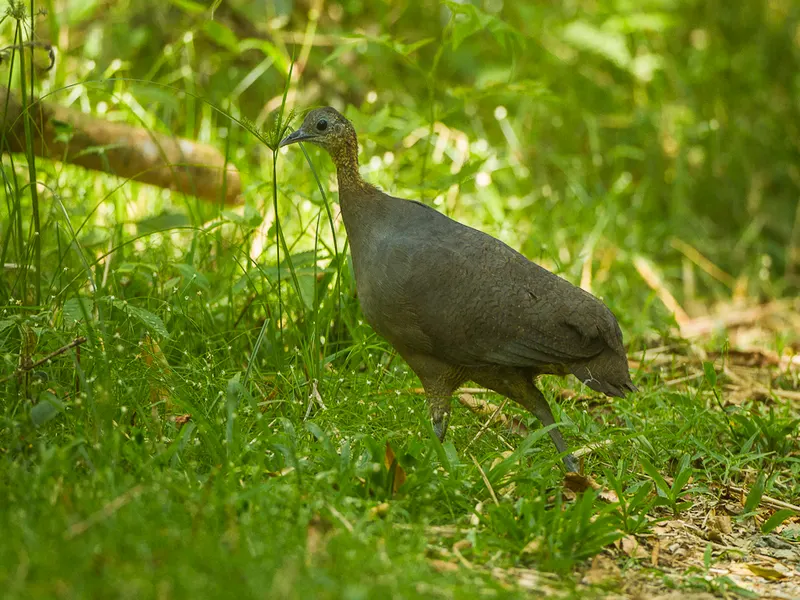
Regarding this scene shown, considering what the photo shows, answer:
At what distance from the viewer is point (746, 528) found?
362cm

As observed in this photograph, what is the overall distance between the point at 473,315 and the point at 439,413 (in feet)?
1.48

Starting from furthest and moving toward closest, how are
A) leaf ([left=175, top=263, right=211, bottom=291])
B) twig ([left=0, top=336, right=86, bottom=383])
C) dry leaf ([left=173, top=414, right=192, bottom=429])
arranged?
1. leaf ([left=175, top=263, right=211, bottom=291])
2. dry leaf ([left=173, top=414, right=192, bottom=429])
3. twig ([left=0, top=336, right=86, bottom=383])

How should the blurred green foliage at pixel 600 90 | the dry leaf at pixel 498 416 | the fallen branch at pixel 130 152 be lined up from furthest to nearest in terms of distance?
the blurred green foliage at pixel 600 90, the fallen branch at pixel 130 152, the dry leaf at pixel 498 416

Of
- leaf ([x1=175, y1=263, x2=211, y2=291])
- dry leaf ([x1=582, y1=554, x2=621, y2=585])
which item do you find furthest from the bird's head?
dry leaf ([x1=582, y1=554, x2=621, y2=585])

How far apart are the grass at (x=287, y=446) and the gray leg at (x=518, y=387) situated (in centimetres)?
12

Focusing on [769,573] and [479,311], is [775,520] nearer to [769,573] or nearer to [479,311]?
[769,573]

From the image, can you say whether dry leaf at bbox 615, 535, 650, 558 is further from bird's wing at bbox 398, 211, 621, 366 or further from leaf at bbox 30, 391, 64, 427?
leaf at bbox 30, 391, 64, 427

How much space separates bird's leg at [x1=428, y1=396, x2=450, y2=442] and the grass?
0.24 feet

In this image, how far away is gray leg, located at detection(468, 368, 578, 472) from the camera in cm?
376

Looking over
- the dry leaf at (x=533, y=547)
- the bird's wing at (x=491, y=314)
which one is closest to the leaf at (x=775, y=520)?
the bird's wing at (x=491, y=314)

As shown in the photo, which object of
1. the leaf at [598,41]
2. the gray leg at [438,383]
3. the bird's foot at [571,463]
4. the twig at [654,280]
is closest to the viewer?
the bird's foot at [571,463]

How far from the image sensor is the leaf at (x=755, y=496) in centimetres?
362

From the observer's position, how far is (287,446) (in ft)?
10.8

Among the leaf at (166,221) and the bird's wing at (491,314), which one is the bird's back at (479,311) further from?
the leaf at (166,221)
